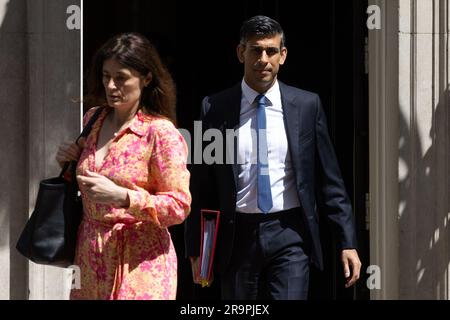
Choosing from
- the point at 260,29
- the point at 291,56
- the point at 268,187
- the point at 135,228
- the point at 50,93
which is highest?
the point at 291,56

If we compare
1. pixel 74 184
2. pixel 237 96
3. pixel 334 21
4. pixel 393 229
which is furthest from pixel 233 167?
pixel 334 21

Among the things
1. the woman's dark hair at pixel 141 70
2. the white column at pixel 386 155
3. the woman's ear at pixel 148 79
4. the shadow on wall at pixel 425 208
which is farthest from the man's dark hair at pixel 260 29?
the shadow on wall at pixel 425 208

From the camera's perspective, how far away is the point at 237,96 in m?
6.20

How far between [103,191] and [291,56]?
4.50 m

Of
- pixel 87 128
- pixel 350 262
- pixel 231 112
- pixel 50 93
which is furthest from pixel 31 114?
pixel 350 262

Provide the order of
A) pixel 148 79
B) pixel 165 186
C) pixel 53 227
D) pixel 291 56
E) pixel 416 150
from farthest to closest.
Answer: pixel 291 56 → pixel 416 150 → pixel 148 79 → pixel 53 227 → pixel 165 186

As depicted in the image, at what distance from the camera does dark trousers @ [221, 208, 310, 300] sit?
588cm

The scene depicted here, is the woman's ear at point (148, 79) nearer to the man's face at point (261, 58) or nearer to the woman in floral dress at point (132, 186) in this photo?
the woman in floral dress at point (132, 186)

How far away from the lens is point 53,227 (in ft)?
16.5

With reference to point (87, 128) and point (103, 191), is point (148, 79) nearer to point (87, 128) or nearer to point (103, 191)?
point (87, 128)

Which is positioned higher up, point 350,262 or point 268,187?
point 268,187

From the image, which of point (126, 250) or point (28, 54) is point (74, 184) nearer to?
point (126, 250)

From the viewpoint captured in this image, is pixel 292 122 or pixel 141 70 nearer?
pixel 141 70

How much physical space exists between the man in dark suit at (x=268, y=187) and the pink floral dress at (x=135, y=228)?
944 millimetres
